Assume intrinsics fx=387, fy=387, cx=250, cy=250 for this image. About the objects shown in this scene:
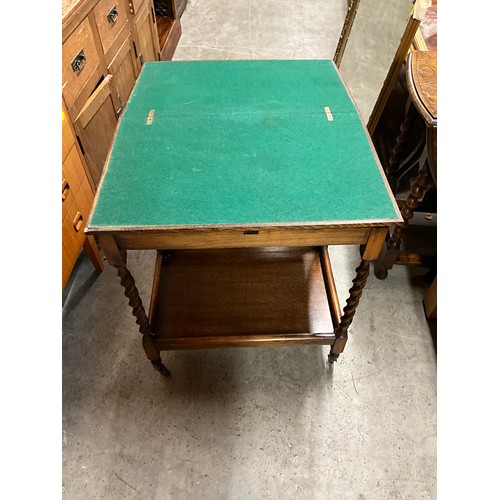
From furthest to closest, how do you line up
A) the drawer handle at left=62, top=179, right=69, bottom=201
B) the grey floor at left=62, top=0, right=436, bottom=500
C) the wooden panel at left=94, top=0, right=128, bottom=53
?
the wooden panel at left=94, top=0, right=128, bottom=53 → the drawer handle at left=62, top=179, right=69, bottom=201 → the grey floor at left=62, top=0, right=436, bottom=500

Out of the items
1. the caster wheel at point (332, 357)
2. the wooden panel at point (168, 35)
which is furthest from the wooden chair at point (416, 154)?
the wooden panel at point (168, 35)

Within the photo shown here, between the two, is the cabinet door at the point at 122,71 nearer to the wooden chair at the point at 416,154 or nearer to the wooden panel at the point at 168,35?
the wooden panel at the point at 168,35

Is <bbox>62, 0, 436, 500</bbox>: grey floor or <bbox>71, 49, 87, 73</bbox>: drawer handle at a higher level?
<bbox>71, 49, 87, 73</bbox>: drawer handle

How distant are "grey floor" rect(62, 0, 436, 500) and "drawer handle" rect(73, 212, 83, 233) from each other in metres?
0.34

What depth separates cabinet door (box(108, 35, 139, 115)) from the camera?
181cm

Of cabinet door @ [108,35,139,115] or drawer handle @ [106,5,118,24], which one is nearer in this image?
drawer handle @ [106,5,118,24]

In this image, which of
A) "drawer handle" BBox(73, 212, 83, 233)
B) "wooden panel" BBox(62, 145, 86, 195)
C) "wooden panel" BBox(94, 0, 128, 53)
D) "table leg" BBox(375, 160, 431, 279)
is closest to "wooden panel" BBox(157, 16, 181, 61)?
"wooden panel" BBox(94, 0, 128, 53)

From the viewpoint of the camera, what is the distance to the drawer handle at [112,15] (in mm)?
1677

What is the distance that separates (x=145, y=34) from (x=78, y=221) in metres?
1.36

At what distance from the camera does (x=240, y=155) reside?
107 cm

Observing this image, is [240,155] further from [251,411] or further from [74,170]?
[251,411]

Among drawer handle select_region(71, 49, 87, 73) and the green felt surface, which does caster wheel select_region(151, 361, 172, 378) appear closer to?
the green felt surface

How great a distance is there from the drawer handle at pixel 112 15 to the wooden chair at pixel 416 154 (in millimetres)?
1260

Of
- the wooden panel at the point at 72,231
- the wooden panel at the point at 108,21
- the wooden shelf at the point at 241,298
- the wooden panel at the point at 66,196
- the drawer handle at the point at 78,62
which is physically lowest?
the wooden shelf at the point at 241,298
